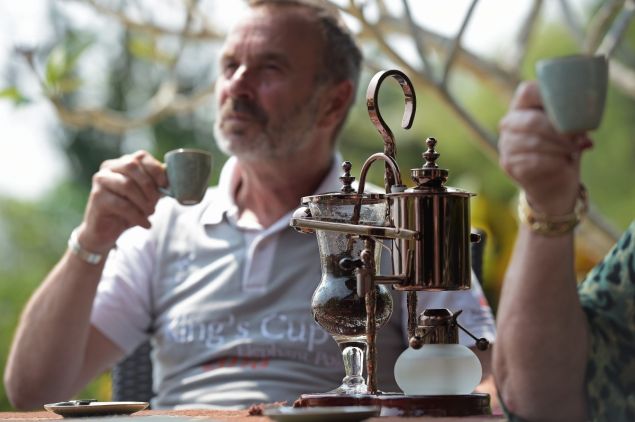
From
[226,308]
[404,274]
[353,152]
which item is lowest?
[404,274]

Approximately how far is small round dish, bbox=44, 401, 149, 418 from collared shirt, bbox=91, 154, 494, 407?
90 cm

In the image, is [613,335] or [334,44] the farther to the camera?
→ [334,44]

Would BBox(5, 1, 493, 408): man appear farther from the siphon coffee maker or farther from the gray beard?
the siphon coffee maker

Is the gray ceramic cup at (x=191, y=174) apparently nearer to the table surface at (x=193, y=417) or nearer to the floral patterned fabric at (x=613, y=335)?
the table surface at (x=193, y=417)

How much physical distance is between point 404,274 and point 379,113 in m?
0.30

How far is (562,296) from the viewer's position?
1.96m

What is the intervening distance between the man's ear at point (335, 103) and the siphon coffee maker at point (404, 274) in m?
1.60

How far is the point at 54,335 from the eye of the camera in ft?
10.5

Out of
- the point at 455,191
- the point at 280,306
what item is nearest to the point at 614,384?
the point at 455,191

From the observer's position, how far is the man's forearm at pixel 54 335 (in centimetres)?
316

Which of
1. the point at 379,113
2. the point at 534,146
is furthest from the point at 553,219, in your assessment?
the point at 379,113

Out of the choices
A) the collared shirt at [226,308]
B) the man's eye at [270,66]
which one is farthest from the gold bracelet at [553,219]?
the man's eye at [270,66]

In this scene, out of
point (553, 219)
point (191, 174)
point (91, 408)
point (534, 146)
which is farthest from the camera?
point (191, 174)

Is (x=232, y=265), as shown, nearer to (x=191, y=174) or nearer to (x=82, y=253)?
(x=82, y=253)
